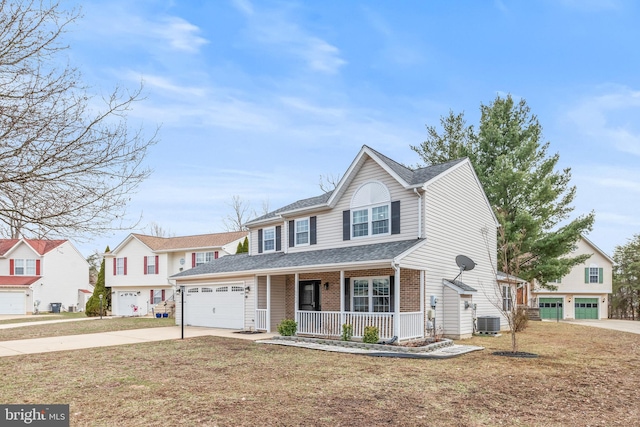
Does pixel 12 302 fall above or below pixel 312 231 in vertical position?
below

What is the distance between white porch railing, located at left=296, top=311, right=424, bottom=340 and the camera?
15.2 meters

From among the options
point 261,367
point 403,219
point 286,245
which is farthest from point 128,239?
point 261,367

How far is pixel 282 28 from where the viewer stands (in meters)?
13.8

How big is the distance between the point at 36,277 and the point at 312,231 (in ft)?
112

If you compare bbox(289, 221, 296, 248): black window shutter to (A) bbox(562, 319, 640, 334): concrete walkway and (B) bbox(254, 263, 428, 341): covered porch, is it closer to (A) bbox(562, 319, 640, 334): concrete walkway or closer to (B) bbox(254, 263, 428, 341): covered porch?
(B) bbox(254, 263, 428, 341): covered porch

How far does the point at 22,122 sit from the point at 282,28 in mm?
8855

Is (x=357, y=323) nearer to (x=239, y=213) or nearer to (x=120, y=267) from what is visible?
(x=120, y=267)

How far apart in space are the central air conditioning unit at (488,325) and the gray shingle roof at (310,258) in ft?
17.0

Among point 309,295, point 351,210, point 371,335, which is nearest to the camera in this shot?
point 371,335

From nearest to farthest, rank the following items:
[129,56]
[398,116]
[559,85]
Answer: [129,56] < [559,85] < [398,116]

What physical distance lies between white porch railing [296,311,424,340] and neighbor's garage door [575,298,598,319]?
27.3 m

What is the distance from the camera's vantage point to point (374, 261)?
15.0 meters

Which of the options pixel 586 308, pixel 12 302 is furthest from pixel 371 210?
pixel 12 302

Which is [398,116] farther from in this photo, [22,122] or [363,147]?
[22,122]
